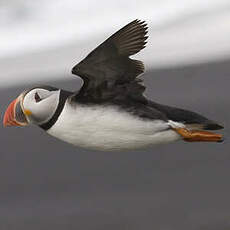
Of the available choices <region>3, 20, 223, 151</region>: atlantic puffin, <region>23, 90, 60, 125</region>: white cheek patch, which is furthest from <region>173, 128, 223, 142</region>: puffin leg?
<region>23, 90, 60, 125</region>: white cheek patch

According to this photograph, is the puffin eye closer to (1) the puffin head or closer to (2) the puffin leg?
(1) the puffin head

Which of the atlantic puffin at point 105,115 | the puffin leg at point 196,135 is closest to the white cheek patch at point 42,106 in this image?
the atlantic puffin at point 105,115

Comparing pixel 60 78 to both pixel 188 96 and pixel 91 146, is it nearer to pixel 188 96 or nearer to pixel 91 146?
pixel 188 96

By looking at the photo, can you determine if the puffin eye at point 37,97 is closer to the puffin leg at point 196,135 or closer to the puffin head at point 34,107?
the puffin head at point 34,107

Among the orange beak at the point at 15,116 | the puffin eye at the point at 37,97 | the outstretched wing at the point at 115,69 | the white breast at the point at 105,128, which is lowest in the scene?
the white breast at the point at 105,128

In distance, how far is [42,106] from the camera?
771mm

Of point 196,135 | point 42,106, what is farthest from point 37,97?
point 196,135

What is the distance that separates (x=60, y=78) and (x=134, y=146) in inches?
36.7

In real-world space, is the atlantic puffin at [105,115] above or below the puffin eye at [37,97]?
below

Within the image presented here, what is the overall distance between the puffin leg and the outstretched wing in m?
0.06

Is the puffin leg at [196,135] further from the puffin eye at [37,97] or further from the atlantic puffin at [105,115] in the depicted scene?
the puffin eye at [37,97]

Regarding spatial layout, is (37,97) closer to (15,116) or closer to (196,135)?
(15,116)

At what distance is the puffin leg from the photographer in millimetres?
773

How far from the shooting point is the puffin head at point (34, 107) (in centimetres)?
77
